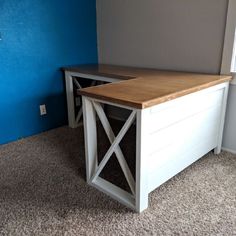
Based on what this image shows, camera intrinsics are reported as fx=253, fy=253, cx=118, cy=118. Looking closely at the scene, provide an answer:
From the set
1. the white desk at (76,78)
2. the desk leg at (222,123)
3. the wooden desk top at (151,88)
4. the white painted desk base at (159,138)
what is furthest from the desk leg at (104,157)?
the desk leg at (222,123)

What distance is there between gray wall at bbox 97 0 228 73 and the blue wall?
290 mm

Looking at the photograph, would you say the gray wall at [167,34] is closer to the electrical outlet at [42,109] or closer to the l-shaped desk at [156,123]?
the l-shaped desk at [156,123]

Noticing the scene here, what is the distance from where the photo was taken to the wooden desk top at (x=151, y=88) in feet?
4.51

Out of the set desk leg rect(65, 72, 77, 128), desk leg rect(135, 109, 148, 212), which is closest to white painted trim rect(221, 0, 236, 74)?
desk leg rect(135, 109, 148, 212)

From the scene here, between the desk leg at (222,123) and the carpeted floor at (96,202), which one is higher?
the desk leg at (222,123)

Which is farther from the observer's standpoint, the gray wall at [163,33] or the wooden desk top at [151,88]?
the gray wall at [163,33]

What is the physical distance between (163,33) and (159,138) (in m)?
1.27

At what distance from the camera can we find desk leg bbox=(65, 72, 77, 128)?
2.70 meters

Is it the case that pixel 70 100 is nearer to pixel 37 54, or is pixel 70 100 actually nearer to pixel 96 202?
pixel 37 54

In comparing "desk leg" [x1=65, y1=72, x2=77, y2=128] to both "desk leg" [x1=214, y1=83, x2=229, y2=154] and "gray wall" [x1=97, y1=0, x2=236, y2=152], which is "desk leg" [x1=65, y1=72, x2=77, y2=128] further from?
"desk leg" [x1=214, y1=83, x2=229, y2=154]

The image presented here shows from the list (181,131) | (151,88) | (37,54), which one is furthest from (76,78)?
(181,131)

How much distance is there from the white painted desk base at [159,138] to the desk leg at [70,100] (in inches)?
44.3

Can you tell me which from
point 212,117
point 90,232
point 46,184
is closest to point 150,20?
point 212,117

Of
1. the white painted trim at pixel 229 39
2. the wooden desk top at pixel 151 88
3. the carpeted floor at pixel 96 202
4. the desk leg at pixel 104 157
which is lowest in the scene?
the carpeted floor at pixel 96 202
